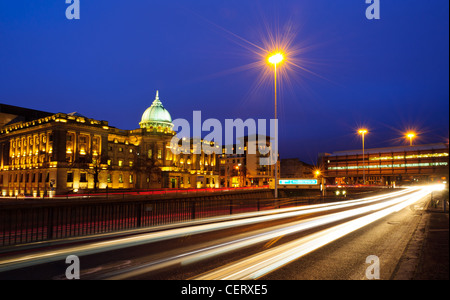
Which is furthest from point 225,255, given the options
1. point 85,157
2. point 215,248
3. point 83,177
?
point 85,157

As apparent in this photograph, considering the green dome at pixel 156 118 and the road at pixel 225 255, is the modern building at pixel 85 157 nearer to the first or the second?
the green dome at pixel 156 118

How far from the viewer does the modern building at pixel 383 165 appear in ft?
339

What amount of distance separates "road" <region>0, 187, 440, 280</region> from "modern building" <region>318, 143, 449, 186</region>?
88954mm

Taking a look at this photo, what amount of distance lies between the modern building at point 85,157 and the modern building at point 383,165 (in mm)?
53075

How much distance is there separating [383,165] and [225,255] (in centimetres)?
11879

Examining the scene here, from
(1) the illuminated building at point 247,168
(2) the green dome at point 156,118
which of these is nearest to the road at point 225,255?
(2) the green dome at point 156,118

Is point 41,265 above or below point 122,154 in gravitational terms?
below

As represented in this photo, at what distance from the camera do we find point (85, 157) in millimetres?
76938

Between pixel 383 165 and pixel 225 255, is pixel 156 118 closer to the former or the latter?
pixel 383 165

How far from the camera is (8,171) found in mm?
85312
